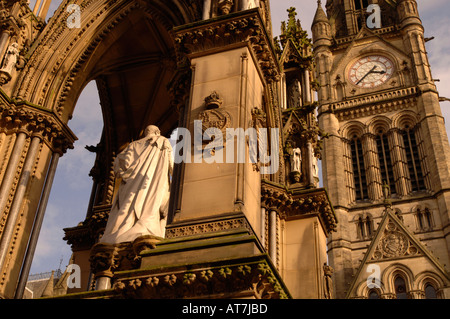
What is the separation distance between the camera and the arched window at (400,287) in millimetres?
43781

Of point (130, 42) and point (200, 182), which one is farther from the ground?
point (130, 42)

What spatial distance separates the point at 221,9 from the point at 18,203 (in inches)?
208

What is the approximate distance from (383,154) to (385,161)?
2.89ft

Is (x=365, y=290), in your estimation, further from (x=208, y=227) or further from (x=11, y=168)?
(x=208, y=227)

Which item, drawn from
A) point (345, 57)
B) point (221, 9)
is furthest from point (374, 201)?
point (221, 9)

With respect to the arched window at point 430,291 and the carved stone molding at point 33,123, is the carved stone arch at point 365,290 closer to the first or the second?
the arched window at point 430,291

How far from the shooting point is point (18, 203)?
1109 centimetres

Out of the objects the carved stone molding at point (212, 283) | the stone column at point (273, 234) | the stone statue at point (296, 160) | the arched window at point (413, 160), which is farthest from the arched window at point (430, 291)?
the carved stone molding at point (212, 283)

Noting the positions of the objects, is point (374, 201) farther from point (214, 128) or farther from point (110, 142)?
point (214, 128)

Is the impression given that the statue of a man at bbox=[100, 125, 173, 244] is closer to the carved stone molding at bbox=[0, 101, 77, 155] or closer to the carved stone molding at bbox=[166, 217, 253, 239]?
the carved stone molding at bbox=[166, 217, 253, 239]

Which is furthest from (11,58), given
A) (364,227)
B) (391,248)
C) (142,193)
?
(364,227)

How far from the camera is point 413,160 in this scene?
54.2 meters

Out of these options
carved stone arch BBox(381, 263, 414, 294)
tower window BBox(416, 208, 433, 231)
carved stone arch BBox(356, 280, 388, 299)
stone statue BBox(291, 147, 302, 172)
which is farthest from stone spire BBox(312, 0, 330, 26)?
stone statue BBox(291, 147, 302, 172)
